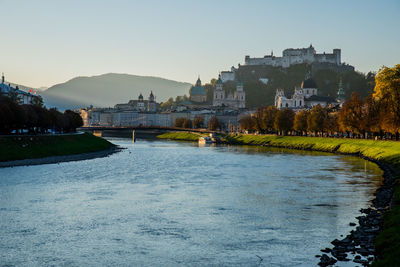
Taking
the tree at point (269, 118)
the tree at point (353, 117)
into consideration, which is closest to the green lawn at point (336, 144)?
the tree at point (353, 117)

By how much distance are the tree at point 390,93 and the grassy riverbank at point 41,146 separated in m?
40.0

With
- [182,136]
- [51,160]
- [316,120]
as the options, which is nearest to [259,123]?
[316,120]

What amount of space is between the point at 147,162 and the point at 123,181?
2082 cm

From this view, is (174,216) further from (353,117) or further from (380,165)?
(353,117)

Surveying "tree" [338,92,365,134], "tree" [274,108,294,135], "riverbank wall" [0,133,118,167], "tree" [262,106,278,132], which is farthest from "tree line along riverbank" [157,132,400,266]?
"riverbank wall" [0,133,118,167]

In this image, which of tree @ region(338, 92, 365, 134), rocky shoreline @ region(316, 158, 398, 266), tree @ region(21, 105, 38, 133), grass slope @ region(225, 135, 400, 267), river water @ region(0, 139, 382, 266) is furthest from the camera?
tree @ region(338, 92, 365, 134)

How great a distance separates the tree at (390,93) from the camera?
6278 centimetres

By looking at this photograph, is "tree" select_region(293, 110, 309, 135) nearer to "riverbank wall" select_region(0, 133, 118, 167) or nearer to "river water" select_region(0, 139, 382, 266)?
"riverbank wall" select_region(0, 133, 118, 167)

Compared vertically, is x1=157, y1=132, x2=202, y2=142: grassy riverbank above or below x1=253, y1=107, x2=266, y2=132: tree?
below

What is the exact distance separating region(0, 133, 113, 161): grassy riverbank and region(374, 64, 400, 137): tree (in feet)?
131

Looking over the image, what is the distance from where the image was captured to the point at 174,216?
95.9 feet

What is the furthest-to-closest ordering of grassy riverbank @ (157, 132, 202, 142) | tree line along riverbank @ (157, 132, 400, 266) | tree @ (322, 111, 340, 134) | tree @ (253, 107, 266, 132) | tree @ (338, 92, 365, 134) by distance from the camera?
grassy riverbank @ (157, 132, 202, 142) → tree @ (253, 107, 266, 132) → tree @ (322, 111, 340, 134) → tree @ (338, 92, 365, 134) → tree line along riverbank @ (157, 132, 400, 266)

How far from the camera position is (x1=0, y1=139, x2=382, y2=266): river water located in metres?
21.9

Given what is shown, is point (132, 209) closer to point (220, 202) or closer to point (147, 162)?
point (220, 202)
